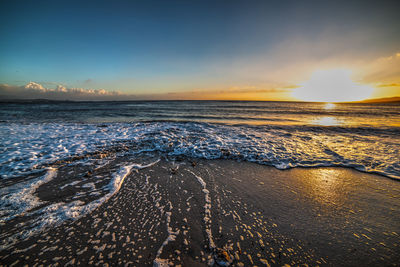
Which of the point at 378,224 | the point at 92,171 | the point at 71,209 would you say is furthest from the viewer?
the point at 92,171

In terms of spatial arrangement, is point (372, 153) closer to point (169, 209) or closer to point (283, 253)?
point (283, 253)

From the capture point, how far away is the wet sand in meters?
2.28

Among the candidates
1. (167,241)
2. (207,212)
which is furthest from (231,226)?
(167,241)

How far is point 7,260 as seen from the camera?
2.17 metres

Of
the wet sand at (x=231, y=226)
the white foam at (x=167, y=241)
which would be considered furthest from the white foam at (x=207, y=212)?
the white foam at (x=167, y=241)

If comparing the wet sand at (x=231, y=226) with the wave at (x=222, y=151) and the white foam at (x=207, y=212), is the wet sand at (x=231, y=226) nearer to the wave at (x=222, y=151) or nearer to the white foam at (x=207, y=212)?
the white foam at (x=207, y=212)

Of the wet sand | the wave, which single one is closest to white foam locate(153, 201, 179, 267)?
the wet sand

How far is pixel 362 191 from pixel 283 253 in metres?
3.56

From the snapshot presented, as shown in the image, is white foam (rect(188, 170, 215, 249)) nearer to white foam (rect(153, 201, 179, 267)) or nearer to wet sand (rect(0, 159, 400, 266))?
wet sand (rect(0, 159, 400, 266))

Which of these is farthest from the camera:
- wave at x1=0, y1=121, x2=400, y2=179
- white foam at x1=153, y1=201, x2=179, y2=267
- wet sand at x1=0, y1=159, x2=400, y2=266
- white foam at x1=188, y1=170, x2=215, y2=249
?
wave at x1=0, y1=121, x2=400, y2=179

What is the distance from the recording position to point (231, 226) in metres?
2.85

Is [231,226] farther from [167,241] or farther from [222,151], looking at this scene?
[222,151]

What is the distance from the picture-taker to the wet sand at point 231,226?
2275mm

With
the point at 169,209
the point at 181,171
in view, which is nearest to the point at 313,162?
the point at 181,171
